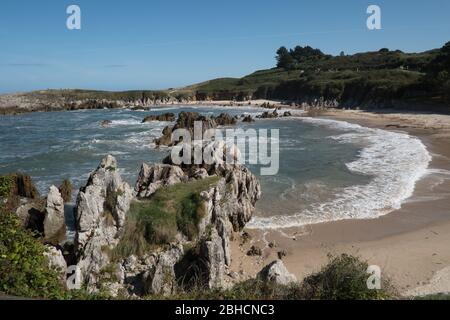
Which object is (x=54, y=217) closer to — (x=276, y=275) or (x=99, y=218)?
(x=99, y=218)

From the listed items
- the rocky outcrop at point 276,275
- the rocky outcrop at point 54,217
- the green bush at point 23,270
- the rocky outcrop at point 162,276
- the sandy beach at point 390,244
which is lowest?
the sandy beach at point 390,244

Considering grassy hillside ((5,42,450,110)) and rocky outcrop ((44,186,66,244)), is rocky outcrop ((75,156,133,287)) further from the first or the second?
grassy hillside ((5,42,450,110))

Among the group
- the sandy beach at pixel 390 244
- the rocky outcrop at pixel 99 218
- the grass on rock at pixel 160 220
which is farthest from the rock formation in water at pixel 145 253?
the sandy beach at pixel 390 244

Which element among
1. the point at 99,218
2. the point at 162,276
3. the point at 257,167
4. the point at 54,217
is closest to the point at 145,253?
the point at 162,276

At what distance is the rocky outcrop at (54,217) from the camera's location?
13195 millimetres

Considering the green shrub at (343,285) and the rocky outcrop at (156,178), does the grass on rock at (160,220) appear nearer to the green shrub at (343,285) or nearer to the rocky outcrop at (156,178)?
the rocky outcrop at (156,178)

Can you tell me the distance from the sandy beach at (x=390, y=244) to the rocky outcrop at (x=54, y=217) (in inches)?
220

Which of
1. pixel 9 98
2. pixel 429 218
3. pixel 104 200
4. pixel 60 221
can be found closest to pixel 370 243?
pixel 429 218

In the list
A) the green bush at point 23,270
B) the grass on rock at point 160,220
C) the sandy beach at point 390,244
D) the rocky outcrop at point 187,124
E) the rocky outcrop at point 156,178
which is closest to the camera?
the green bush at point 23,270

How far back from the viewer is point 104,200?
12.9 metres

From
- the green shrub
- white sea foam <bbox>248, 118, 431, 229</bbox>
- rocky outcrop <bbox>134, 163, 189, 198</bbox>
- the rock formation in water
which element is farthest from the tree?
the green shrub

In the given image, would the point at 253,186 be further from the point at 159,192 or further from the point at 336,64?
the point at 336,64

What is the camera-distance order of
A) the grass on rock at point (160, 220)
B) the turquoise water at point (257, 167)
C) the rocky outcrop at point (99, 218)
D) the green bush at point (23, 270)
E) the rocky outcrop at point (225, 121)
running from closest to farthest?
1. the green bush at point (23, 270)
2. the rocky outcrop at point (99, 218)
3. the grass on rock at point (160, 220)
4. the turquoise water at point (257, 167)
5. the rocky outcrop at point (225, 121)

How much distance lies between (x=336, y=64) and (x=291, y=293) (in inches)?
4780
